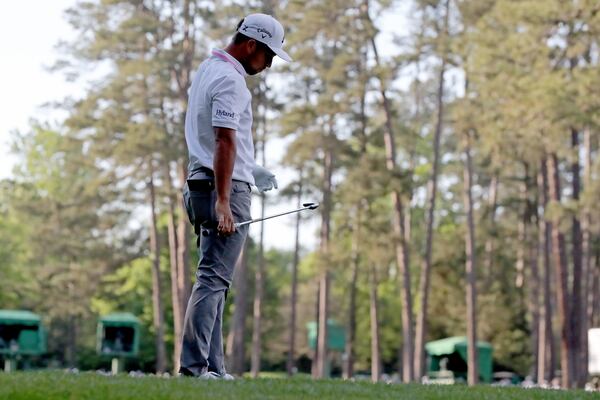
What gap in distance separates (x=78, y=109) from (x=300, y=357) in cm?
3280

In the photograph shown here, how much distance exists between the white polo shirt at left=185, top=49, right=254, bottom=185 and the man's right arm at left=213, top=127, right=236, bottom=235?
0.07 metres

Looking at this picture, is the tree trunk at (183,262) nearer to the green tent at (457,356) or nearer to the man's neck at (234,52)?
the green tent at (457,356)

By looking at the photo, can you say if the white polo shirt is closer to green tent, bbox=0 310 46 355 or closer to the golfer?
the golfer

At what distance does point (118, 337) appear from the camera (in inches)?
1608

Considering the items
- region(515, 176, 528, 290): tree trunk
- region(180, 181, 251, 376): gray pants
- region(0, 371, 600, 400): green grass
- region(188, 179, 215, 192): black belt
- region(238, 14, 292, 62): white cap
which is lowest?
region(0, 371, 600, 400): green grass

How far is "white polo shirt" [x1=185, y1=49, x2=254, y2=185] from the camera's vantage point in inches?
285

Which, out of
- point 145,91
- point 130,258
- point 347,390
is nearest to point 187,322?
point 347,390

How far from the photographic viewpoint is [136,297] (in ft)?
187

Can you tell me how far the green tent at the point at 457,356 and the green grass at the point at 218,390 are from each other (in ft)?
118

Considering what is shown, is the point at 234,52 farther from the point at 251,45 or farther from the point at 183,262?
the point at 183,262

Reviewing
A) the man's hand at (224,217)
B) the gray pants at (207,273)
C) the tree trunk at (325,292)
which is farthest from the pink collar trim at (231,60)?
the tree trunk at (325,292)

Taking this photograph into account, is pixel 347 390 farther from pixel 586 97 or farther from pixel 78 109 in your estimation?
pixel 78 109

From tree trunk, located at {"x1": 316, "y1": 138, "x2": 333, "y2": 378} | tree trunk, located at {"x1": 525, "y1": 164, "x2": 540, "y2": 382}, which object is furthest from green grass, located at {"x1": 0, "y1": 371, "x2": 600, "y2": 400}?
tree trunk, located at {"x1": 525, "y1": 164, "x2": 540, "y2": 382}

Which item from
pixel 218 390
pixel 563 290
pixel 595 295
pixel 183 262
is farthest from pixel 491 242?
pixel 218 390
